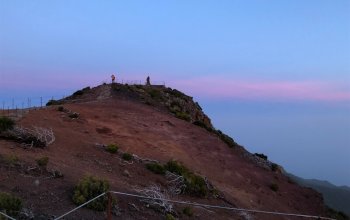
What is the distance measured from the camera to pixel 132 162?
2203 centimetres

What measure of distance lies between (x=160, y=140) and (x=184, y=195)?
31.1 feet

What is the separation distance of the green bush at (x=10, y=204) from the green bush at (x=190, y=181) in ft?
32.0

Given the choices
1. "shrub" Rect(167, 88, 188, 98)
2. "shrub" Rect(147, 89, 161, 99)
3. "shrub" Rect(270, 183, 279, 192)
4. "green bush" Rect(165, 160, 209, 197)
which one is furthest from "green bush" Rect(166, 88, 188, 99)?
"green bush" Rect(165, 160, 209, 197)

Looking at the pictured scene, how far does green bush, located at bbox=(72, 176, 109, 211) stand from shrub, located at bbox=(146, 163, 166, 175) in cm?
641

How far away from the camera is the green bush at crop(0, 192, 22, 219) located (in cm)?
1221

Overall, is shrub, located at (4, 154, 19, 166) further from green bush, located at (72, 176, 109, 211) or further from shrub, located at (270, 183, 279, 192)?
shrub, located at (270, 183, 279, 192)

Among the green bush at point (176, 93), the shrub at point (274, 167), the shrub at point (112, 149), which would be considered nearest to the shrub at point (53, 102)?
the green bush at point (176, 93)

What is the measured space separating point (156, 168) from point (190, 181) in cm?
160

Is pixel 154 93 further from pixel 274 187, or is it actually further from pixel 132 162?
pixel 132 162

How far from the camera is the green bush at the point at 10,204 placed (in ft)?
40.1

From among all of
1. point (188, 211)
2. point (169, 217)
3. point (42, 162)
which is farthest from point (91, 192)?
point (188, 211)

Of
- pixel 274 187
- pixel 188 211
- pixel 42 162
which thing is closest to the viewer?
pixel 42 162

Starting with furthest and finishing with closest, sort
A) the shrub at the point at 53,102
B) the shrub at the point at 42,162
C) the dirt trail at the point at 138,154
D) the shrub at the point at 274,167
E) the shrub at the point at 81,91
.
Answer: the shrub at the point at 81,91 → the shrub at the point at 274,167 → the shrub at the point at 53,102 → the dirt trail at the point at 138,154 → the shrub at the point at 42,162

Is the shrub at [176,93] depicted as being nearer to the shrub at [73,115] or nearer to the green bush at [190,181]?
the shrub at [73,115]
